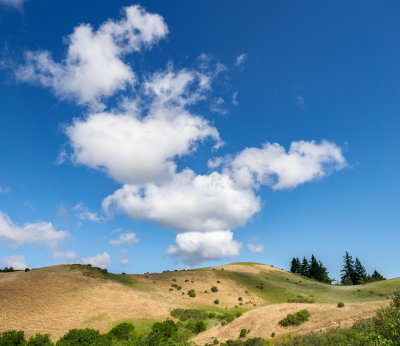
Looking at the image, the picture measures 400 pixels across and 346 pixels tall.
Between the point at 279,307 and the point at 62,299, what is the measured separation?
3544 cm

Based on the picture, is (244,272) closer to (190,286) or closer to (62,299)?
(190,286)

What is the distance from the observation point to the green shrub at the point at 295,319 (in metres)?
30.1

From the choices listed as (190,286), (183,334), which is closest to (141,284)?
(190,286)

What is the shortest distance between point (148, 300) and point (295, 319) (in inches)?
1157

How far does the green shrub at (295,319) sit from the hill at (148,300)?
0.90m

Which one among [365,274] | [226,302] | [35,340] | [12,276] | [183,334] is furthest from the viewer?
[365,274]

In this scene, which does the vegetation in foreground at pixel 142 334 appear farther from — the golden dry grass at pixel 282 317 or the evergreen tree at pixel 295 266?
the evergreen tree at pixel 295 266

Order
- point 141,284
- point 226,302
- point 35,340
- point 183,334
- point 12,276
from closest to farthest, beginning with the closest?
point 35,340 → point 183,334 → point 12,276 → point 226,302 → point 141,284

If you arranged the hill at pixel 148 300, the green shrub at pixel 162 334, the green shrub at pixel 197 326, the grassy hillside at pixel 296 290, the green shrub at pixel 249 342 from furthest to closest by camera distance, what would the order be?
the grassy hillside at pixel 296 290 → the green shrub at pixel 197 326 → the hill at pixel 148 300 → the green shrub at pixel 162 334 → the green shrub at pixel 249 342

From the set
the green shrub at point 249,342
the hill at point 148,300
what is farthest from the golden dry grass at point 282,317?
the green shrub at point 249,342

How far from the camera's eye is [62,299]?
43562 millimetres

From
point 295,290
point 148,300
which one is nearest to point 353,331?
point 148,300

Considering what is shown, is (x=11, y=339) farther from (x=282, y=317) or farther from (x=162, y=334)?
(x=282, y=317)

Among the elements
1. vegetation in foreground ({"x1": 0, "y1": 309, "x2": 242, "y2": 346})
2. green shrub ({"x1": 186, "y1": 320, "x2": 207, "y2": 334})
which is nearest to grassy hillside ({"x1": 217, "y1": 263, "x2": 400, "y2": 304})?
vegetation in foreground ({"x1": 0, "y1": 309, "x2": 242, "y2": 346})
